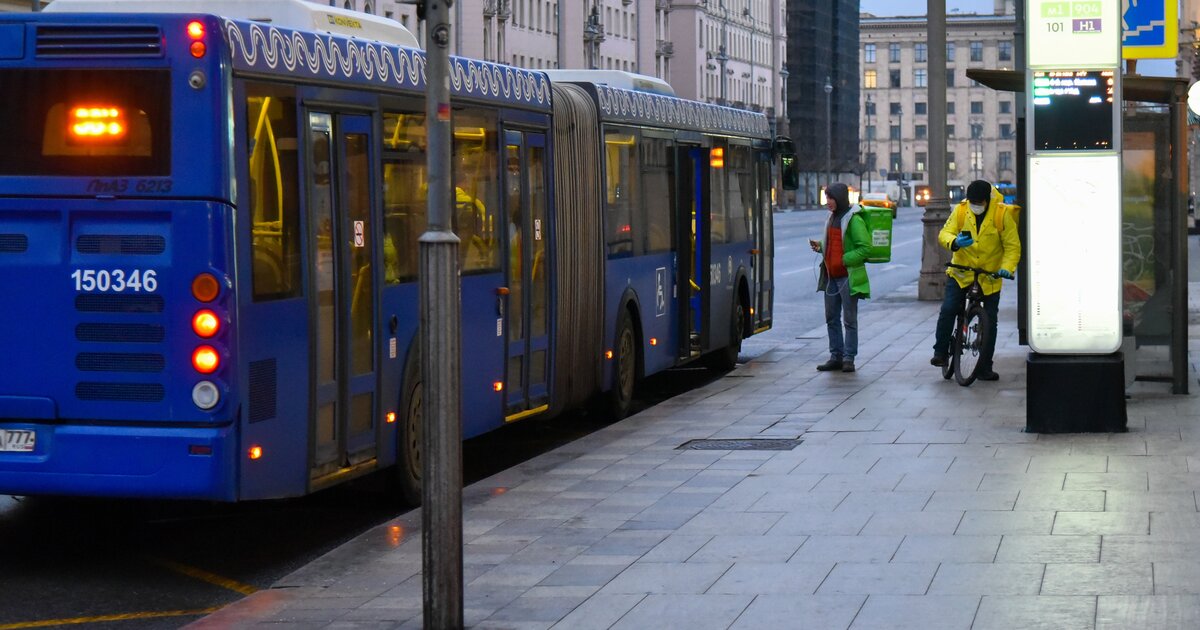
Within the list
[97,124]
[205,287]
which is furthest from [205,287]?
[97,124]

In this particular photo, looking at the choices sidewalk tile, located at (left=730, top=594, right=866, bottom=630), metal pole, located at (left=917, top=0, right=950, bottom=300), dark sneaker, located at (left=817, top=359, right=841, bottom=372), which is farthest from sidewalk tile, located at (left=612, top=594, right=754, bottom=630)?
metal pole, located at (left=917, top=0, right=950, bottom=300)

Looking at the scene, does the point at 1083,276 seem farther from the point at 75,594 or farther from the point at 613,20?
the point at 613,20

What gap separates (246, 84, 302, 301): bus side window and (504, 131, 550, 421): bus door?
11.2 ft

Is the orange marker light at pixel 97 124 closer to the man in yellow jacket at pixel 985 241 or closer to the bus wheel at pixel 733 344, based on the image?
the man in yellow jacket at pixel 985 241

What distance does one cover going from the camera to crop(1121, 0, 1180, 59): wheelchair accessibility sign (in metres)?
17.4

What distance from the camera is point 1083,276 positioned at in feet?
43.6

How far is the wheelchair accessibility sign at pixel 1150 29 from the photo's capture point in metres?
17.4

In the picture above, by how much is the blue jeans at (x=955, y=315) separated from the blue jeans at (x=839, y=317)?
1.24 metres

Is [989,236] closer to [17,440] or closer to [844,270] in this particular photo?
[844,270]

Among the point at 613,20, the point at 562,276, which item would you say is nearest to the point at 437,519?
the point at 562,276

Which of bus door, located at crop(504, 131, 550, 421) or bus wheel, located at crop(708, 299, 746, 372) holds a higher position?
bus door, located at crop(504, 131, 550, 421)

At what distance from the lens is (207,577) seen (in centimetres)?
930

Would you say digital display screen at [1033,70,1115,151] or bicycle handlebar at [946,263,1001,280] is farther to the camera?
bicycle handlebar at [946,263,1001,280]

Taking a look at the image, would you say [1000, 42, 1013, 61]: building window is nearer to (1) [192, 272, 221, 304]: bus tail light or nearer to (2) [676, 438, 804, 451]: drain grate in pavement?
(2) [676, 438, 804, 451]: drain grate in pavement
